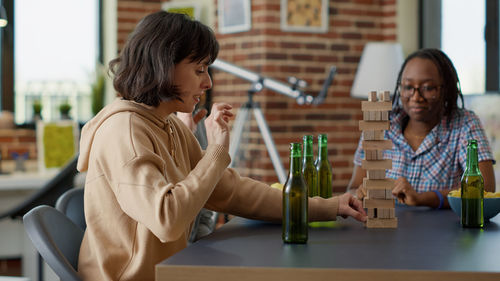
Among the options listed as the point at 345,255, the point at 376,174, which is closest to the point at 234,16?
the point at 376,174

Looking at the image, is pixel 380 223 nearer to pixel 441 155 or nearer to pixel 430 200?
pixel 430 200

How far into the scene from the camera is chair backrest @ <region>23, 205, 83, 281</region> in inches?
60.8

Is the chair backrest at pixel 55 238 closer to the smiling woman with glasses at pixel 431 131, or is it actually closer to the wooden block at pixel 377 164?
the wooden block at pixel 377 164

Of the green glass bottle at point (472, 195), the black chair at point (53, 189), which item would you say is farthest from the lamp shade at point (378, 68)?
the green glass bottle at point (472, 195)

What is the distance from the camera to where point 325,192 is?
2037mm

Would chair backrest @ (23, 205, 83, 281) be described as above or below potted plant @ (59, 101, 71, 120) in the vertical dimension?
below

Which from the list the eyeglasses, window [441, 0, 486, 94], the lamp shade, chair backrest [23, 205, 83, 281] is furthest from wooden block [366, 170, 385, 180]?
window [441, 0, 486, 94]

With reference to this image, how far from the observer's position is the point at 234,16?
4.84 m

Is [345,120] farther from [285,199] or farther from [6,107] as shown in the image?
[285,199]

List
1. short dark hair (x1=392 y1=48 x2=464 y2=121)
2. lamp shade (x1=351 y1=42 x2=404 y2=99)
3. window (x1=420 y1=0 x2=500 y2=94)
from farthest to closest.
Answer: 1. window (x1=420 y1=0 x2=500 y2=94)
2. lamp shade (x1=351 y1=42 x2=404 y2=99)
3. short dark hair (x1=392 y1=48 x2=464 y2=121)

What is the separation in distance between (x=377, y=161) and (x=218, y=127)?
405 millimetres

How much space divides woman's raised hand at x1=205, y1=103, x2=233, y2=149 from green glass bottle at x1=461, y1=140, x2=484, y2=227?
62 cm

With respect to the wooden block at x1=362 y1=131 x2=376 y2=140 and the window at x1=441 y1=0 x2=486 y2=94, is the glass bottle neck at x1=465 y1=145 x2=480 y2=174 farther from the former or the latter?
the window at x1=441 y1=0 x2=486 y2=94

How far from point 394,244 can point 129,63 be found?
2.46 ft
